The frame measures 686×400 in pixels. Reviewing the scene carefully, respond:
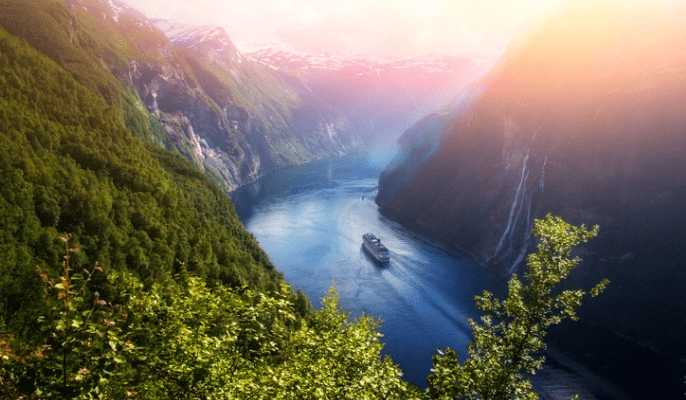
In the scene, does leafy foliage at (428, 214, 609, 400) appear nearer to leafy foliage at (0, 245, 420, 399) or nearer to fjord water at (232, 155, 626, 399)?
leafy foliage at (0, 245, 420, 399)

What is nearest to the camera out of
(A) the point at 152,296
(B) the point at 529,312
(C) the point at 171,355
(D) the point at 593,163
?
(C) the point at 171,355

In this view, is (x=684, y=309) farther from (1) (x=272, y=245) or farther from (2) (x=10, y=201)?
(2) (x=10, y=201)

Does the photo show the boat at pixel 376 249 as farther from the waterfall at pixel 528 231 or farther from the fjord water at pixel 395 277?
the waterfall at pixel 528 231

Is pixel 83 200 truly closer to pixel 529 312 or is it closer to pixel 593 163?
pixel 529 312

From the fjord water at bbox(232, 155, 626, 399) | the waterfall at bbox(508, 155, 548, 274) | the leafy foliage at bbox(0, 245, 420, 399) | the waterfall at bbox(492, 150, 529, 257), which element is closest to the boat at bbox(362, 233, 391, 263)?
the fjord water at bbox(232, 155, 626, 399)

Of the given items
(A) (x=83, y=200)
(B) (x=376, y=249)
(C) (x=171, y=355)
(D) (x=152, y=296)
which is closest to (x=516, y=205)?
(B) (x=376, y=249)

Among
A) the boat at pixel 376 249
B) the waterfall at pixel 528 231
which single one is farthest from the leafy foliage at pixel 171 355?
the waterfall at pixel 528 231
